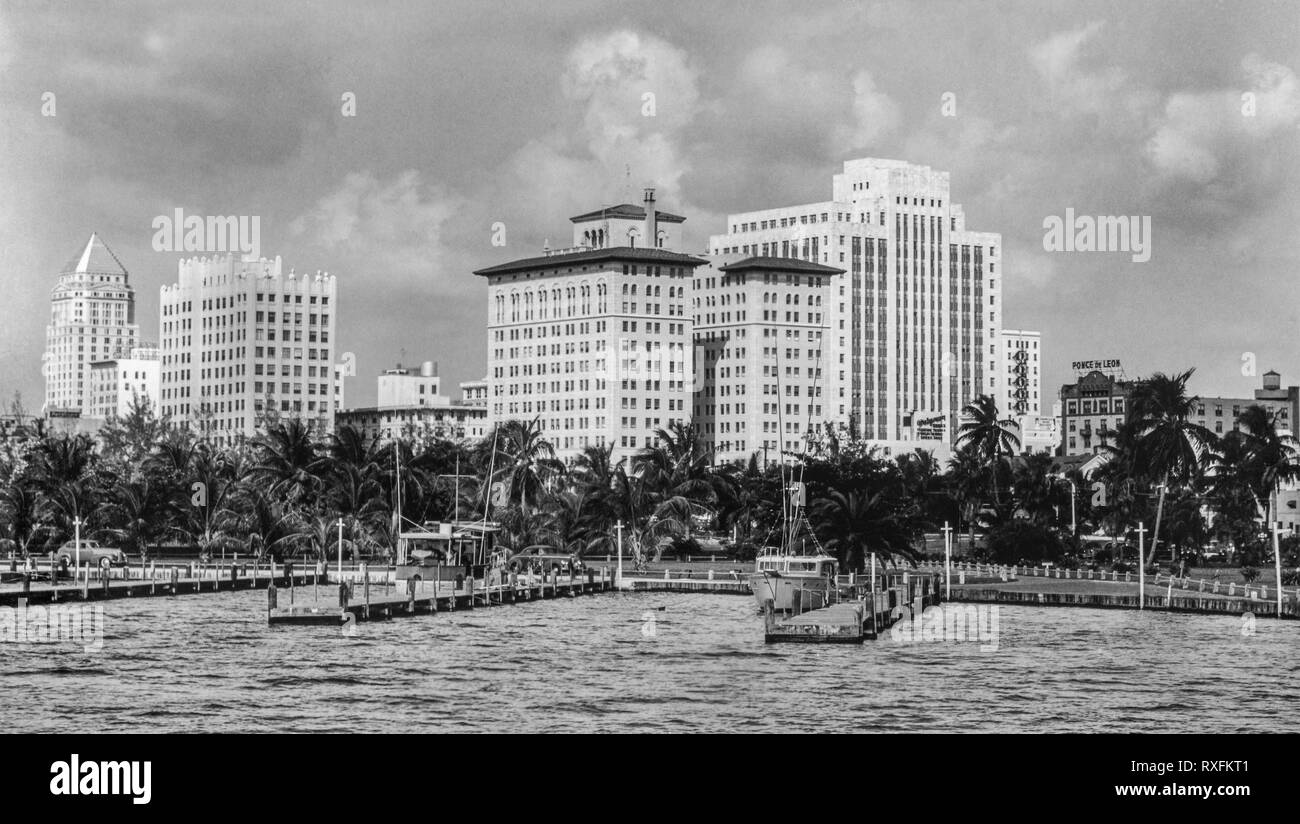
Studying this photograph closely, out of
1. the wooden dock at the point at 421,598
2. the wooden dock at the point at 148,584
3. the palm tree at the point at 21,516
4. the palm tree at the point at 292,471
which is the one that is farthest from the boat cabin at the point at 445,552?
the palm tree at the point at 21,516

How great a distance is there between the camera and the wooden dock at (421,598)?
354 feet

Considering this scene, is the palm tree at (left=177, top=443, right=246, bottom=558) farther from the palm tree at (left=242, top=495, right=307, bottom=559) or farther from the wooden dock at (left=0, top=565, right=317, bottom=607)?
the wooden dock at (left=0, top=565, right=317, bottom=607)

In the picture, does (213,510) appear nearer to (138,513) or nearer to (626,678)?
(138,513)

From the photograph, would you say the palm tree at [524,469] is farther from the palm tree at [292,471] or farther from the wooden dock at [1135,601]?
the wooden dock at [1135,601]

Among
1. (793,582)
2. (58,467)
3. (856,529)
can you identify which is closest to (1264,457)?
(856,529)

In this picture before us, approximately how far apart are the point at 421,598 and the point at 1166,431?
274ft

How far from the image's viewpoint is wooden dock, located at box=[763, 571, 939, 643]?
103250mm

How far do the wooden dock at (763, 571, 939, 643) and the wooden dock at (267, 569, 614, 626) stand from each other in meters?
19.9

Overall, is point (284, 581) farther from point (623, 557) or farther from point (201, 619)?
point (623, 557)

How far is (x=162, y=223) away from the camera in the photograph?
180250 millimetres

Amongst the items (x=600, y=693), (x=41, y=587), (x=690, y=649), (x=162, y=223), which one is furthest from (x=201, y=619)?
(x=162, y=223)
